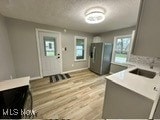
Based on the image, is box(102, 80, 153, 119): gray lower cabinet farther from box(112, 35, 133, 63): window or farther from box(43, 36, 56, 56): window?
box(43, 36, 56, 56): window

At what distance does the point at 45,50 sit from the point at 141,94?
3315 millimetres

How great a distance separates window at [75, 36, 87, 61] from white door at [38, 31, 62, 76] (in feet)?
3.31

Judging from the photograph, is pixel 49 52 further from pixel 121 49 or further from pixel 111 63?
pixel 121 49

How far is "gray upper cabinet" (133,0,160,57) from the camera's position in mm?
485

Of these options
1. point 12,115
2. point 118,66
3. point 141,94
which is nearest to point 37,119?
point 12,115

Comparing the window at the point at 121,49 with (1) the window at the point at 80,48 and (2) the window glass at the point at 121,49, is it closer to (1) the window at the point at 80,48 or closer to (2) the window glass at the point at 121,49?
(2) the window glass at the point at 121,49

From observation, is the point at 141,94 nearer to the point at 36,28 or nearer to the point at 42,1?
the point at 42,1

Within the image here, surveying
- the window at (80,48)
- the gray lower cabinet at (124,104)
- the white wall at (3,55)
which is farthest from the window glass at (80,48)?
the gray lower cabinet at (124,104)

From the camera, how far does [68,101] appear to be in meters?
1.98

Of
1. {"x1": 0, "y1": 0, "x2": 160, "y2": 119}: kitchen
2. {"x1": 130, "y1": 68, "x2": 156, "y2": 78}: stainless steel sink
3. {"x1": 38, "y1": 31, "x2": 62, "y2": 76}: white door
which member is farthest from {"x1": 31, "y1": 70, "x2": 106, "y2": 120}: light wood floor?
{"x1": 130, "y1": 68, "x2": 156, "y2": 78}: stainless steel sink

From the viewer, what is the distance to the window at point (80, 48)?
4.11m

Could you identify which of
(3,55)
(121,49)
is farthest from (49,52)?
(121,49)

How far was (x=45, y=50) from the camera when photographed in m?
3.20

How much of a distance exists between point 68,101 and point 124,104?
1.37 m
